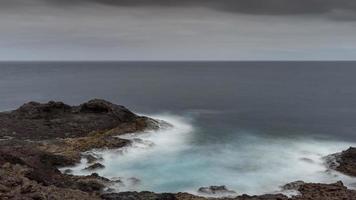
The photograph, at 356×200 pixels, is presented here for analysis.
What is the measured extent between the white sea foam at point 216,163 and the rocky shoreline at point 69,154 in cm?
157

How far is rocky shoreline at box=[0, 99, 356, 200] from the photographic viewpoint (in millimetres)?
27562

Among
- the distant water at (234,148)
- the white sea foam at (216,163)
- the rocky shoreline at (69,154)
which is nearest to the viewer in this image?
the rocky shoreline at (69,154)

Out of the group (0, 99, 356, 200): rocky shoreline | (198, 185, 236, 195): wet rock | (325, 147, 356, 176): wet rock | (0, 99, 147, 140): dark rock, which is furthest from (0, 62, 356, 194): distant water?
(0, 99, 147, 140): dark rock

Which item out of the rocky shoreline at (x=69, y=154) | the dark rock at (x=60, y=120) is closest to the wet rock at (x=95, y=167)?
the rocky shoreline at (x=69, y=154)

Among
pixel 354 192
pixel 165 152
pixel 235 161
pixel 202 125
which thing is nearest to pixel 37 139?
pixel 165 152

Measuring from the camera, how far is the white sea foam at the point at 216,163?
36125mm

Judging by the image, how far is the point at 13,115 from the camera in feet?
179

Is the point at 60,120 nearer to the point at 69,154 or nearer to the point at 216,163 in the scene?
the point at 69,154

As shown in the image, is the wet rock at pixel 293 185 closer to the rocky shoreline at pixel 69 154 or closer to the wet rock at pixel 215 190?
the rocky shoreline at pixel 69 154

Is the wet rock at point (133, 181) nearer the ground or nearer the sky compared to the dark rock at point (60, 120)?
nearer the ground

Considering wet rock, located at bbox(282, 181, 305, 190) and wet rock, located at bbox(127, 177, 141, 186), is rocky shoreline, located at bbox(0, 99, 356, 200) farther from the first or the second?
wet rock, located at bbox(127, 177, 141, 186)

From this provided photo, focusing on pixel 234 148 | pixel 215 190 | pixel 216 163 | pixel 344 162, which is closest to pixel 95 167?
pixel 215 190

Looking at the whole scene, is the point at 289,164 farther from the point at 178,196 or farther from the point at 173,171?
the point at 178,196

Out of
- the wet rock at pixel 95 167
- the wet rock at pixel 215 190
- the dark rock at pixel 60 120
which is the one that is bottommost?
the wet rock at pixel 215 190
